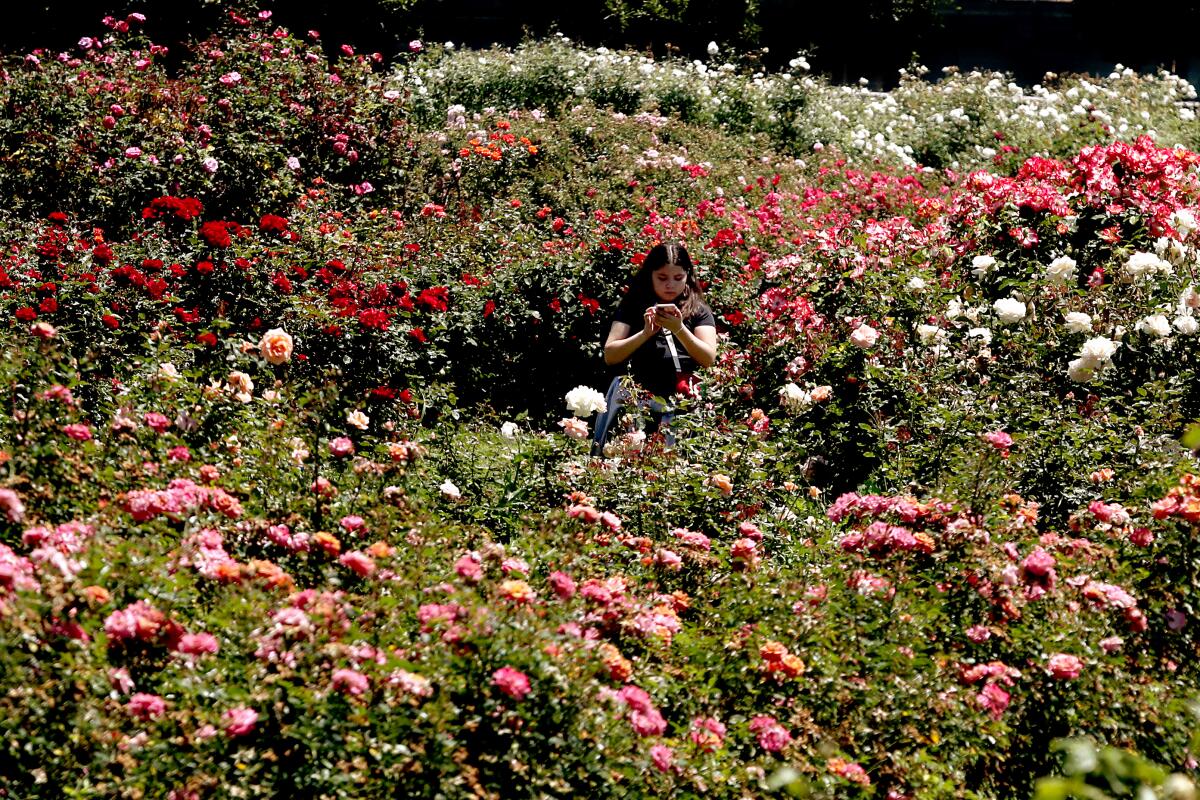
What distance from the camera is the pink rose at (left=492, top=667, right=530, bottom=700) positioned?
2539 mm

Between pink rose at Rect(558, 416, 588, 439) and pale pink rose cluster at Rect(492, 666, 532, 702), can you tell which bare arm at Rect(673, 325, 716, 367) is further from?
pale pink rose cluster at Rect(492, 666, 532, 702)

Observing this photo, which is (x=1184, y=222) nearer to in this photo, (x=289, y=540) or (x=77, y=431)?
(x=289, y=540)

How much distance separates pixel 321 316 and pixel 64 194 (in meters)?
2.65

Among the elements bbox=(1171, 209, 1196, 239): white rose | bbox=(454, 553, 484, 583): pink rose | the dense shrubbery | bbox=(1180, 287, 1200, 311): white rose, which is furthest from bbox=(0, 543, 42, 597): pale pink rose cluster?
bbox=(1171, 209, 1196, 239): white rose

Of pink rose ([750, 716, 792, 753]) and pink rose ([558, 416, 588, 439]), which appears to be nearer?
pink rose ([750, 716, 792, 753])

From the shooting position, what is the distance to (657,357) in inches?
211

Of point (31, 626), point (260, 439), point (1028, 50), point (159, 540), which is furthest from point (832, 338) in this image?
point (1028, 50)

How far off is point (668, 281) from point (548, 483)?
141 centimetres

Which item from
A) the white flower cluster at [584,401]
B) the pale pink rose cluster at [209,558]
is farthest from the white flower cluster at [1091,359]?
the pale pink rose cluster at [209,558]

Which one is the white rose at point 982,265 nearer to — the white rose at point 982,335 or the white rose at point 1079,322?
the white rose at point 982,335

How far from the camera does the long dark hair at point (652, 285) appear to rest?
533 cm

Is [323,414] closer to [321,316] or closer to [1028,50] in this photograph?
[321,316]

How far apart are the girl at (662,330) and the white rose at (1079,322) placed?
4.59ft

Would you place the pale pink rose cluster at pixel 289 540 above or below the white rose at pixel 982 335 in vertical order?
above
